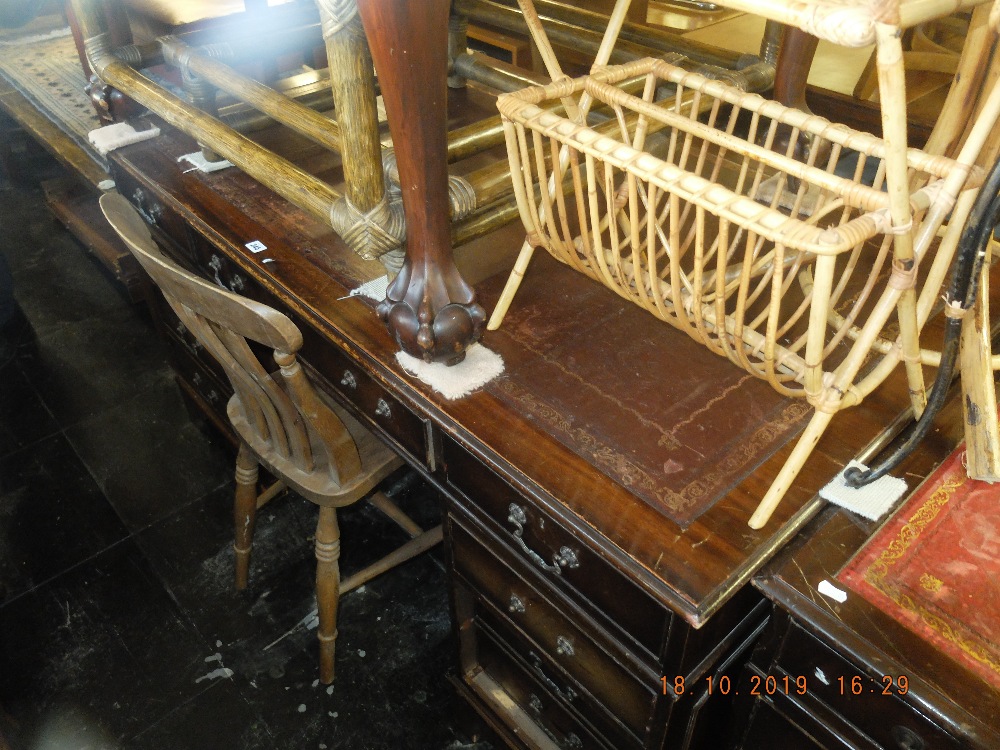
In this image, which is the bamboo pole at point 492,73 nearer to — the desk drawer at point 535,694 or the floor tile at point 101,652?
the desk drawer at point 535,694

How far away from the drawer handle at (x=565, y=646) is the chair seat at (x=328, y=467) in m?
0.53

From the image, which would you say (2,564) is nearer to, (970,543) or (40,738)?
(40,738)

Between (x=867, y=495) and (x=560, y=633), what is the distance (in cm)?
48

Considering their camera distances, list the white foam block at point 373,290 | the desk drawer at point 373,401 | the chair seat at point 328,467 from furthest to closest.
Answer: the chair seat at point 328,467, the white foam block at point 373,290, the desk drawer at point 373,401

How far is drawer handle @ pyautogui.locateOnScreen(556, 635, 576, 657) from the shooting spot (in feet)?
3.70

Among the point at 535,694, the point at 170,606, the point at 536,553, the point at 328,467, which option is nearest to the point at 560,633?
the point at 536,553

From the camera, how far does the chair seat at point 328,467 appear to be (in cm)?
150

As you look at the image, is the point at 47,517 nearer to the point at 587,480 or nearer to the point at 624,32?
the point at 587,480

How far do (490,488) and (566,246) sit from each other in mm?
362

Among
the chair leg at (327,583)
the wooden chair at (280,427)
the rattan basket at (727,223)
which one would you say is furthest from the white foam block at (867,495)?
the chair leg at (327,583)

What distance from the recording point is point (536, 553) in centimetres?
106

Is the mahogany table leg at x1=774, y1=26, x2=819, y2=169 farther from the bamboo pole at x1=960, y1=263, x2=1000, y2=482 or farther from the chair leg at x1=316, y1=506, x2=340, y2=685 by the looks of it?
the chair leg at x1=316, y1=506, x2=340, y2=685

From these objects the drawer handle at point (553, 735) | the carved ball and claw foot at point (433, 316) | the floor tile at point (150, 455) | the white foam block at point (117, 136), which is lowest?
the floor tile at point (150, 455)

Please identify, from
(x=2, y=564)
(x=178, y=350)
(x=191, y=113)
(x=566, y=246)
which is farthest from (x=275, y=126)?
(x=2, y=564)
